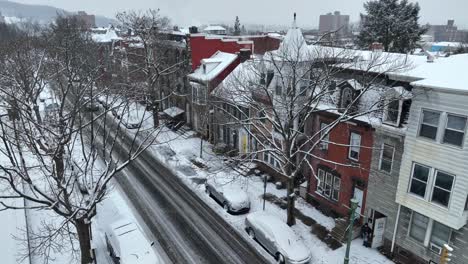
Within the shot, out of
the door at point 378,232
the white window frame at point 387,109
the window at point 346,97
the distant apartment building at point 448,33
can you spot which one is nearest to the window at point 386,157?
the white window frame at point 387,109

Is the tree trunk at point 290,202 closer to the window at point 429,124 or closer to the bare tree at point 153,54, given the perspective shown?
the window at point 429,124

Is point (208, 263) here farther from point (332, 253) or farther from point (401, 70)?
point (401, 70)

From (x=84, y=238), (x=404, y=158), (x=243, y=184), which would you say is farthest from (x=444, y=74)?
(x=84, y=238)

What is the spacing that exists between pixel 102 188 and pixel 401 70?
16.8 meters

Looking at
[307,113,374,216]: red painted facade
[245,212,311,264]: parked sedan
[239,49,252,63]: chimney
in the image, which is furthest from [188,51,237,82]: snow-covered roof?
[245,212,311,264]: parked sedan

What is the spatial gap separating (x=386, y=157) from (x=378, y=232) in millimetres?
4582

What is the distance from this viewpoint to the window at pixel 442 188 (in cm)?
1622

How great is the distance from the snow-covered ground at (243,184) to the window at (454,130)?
7968mm

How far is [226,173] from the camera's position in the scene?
2822cm

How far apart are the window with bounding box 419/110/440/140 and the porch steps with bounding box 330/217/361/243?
24.2 feet

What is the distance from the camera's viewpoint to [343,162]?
22344 mm

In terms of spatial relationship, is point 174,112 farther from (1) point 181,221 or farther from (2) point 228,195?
(1) point 181,221

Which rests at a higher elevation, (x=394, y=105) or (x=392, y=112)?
(x=394, y=105)

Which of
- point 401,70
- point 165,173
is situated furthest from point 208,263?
point 401,70
